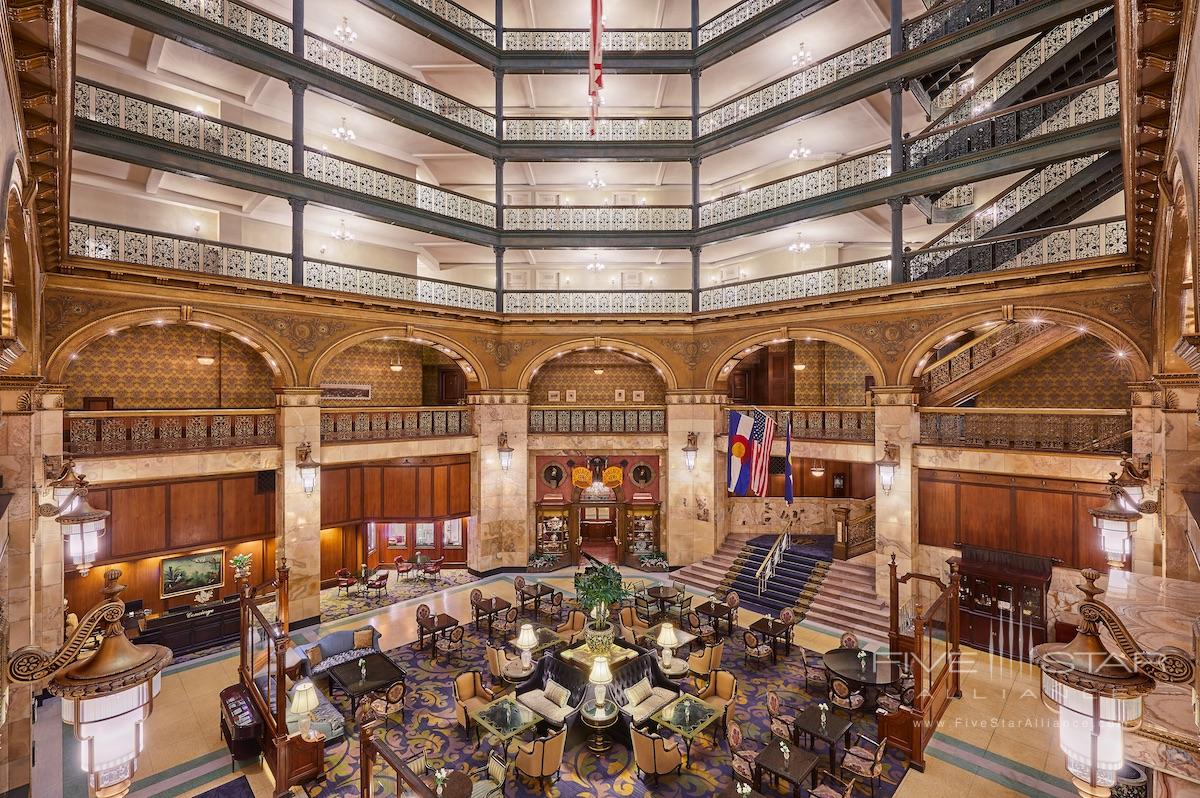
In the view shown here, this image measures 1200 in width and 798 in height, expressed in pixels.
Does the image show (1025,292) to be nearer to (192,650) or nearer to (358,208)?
(358,208)

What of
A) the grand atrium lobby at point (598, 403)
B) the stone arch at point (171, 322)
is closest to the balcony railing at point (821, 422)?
the grand atrium lobby at point (598, 403)

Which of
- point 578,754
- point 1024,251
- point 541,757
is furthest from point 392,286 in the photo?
point 1024,251

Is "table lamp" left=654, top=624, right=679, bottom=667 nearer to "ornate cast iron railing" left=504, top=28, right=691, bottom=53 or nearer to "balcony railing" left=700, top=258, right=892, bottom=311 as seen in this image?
"balcony railing" left=700, top=258, right=892, bottom=311

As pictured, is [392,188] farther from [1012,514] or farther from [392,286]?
[1012,514]

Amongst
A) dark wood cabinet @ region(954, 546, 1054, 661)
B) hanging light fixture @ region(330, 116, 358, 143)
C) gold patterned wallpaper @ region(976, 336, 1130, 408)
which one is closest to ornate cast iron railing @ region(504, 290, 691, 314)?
hanging light fixture @ region(330, 116, 358, 143)

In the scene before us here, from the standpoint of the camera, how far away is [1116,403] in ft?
44.7

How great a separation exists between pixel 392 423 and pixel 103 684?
46.7 ft

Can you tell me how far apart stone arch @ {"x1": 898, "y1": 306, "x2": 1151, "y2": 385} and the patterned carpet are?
321 inches

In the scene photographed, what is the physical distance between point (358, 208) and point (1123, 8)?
15449 mm

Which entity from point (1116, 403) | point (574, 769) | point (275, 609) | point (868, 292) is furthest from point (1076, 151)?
point (275, 609)

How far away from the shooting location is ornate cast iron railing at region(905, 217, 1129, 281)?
11.1m

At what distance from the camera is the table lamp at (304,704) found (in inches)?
344

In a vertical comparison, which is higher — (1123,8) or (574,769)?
(1123,8)

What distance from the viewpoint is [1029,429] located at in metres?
14.3
